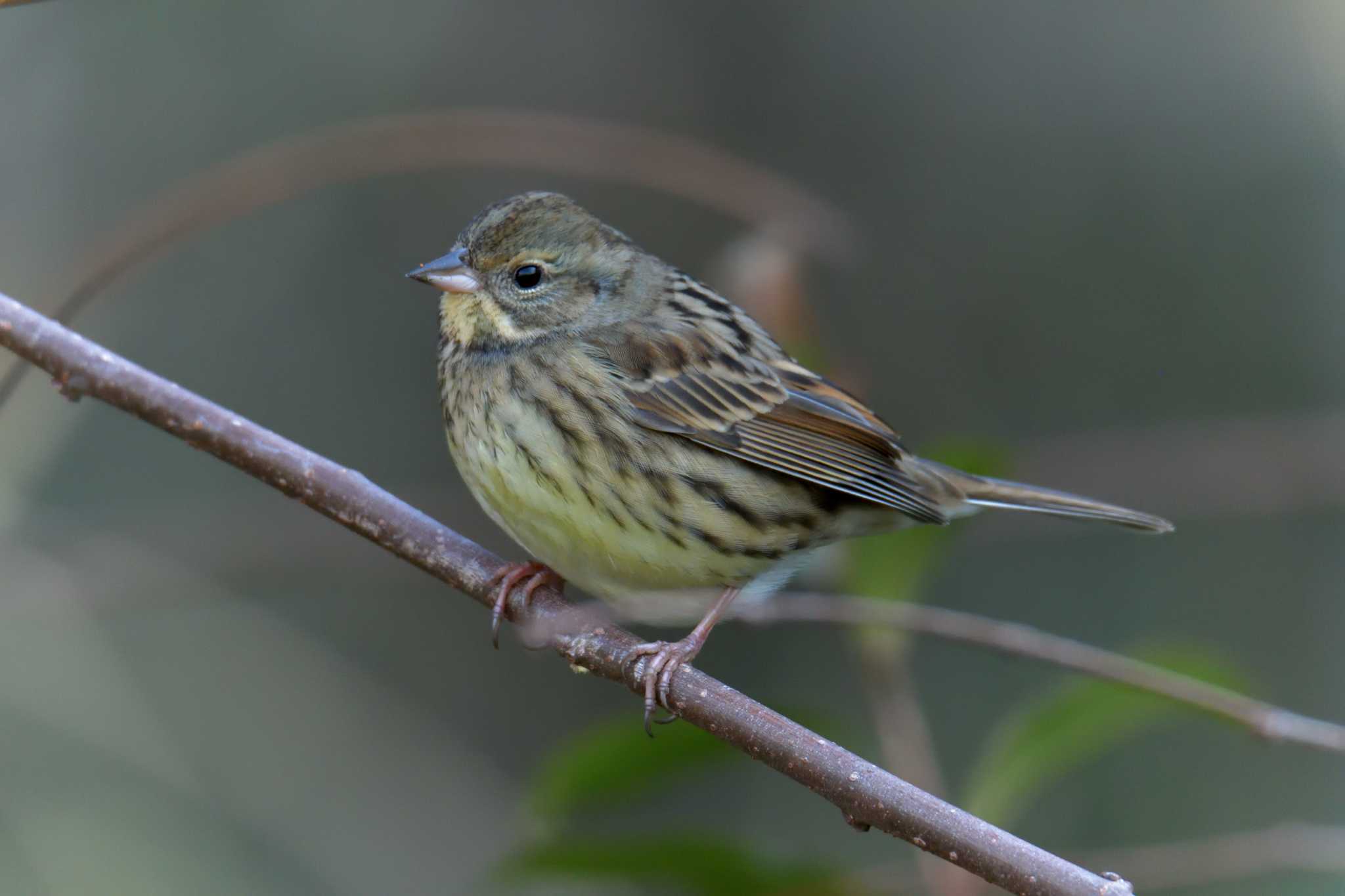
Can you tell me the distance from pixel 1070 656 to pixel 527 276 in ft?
5.45

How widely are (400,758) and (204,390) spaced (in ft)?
6.25

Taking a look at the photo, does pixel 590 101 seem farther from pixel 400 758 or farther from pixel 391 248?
pixel 400 758

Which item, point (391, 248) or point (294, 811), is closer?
point (294, 811)

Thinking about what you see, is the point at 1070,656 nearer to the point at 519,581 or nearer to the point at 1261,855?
the point at 1261,855

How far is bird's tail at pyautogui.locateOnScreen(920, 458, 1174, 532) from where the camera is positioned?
3.87 m

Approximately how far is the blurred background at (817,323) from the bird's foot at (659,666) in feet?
6.39

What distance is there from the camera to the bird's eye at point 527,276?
12.1 feet

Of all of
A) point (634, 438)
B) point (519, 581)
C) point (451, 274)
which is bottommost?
point (519, 581)

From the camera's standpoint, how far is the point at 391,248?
6148 mm

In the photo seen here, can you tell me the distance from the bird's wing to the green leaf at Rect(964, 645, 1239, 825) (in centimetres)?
63

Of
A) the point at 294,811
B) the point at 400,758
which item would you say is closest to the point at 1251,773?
the point at 400,758

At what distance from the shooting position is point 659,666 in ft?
9.97

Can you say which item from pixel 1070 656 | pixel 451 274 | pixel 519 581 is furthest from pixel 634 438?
pixel 1070 656

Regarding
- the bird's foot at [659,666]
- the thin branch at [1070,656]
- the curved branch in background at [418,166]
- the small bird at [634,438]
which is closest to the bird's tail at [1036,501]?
the small bird at [634,438]
